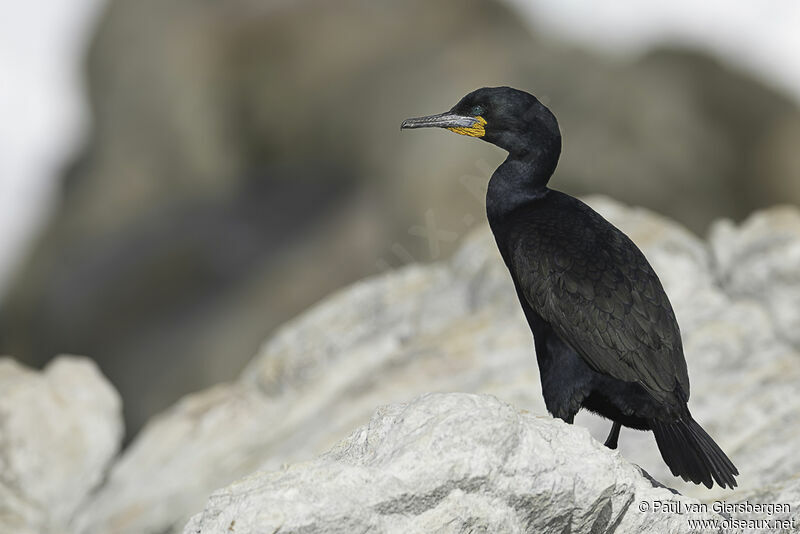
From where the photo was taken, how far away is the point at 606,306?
6324 mm

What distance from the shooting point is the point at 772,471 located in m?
7.60

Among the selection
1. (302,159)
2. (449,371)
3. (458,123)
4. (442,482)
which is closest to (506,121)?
(458,123)

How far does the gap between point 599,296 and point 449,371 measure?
10.3 ft

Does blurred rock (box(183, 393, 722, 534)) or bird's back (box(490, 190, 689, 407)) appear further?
bird's back (box(490, 190, 689, 407))

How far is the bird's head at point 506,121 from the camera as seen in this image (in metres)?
6.74

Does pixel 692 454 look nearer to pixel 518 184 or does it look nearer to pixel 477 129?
pixel 518 184

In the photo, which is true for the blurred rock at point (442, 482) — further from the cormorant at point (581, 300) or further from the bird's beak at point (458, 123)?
the bird's beak at point (458, 123)

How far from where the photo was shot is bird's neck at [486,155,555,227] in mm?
6871

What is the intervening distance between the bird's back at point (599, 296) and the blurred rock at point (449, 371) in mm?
1541

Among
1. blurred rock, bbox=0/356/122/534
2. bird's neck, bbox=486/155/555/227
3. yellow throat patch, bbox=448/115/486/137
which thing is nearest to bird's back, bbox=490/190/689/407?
bird's neck, bbox=486/155/555/227

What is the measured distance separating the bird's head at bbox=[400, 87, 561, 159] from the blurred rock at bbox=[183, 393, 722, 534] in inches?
80.2

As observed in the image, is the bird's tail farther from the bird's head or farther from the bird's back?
the bird's head

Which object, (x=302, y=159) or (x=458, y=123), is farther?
(x=302, y=159)

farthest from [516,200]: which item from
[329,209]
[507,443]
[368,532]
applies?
[329,209]
